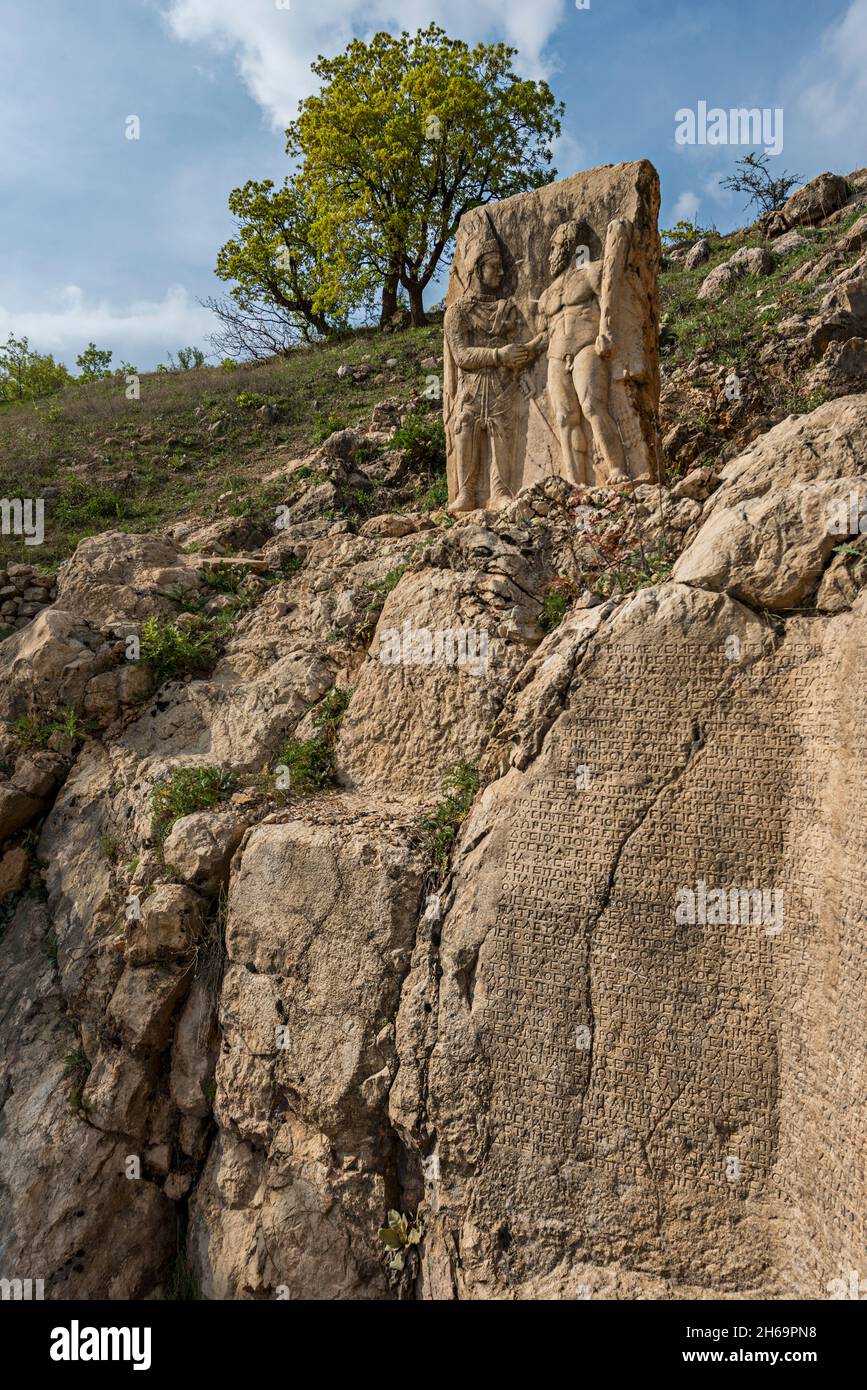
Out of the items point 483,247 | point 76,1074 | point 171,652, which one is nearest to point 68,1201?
point 76,1074

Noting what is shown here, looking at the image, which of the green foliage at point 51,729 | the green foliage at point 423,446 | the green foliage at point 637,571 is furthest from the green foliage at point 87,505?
the green foliage at point 637,571

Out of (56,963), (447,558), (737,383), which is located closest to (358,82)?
(737,383)

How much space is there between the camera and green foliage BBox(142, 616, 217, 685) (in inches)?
308

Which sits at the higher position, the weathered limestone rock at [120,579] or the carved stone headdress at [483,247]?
the carved stone headdress at [483,247]

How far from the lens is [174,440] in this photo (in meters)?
15.8

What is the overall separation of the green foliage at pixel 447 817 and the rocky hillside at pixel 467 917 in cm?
2

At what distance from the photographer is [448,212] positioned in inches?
840

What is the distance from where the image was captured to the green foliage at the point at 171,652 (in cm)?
782

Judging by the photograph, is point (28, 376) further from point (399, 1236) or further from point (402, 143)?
point (399, 1236)

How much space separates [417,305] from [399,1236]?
20455mm

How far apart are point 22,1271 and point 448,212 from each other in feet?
70.2

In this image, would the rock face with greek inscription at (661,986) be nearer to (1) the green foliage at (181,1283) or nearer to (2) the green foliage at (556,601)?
(2) the green foliage at (556,601)

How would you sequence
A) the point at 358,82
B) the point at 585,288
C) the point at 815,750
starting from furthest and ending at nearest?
the point at 358,82
the point at 585,288
the point at 815,750
